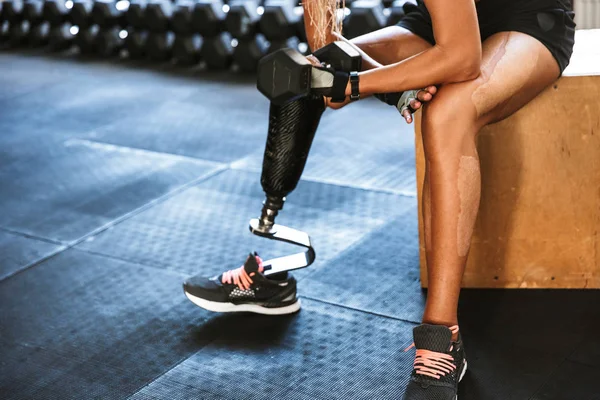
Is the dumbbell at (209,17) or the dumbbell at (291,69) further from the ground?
the dumbbell at (291,69)

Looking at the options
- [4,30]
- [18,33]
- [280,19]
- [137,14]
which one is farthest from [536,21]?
[4,30]

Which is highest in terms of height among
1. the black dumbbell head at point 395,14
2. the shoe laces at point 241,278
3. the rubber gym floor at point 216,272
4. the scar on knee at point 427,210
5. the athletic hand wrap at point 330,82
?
the athletic hand wrap at point 330,82

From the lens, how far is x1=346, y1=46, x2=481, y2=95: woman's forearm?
1.49m

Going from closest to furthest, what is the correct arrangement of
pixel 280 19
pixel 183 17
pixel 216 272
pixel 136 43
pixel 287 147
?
pixel 287 147 → pixel 216 272 → pixel 280 19 → pixel 183 17 → pixel 136 43

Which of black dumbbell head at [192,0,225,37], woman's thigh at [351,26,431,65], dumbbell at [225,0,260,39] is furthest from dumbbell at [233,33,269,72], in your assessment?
woman's thigh at [351,26,431,65]

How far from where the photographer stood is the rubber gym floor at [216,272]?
5.38ft

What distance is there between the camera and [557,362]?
1609mm

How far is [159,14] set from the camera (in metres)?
4.64

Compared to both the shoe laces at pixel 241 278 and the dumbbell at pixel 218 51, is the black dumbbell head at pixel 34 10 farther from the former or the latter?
the shoe laces at pixel 241 278

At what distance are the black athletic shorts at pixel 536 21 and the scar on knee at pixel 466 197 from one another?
12.8 inches

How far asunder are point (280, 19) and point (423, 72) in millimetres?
2777

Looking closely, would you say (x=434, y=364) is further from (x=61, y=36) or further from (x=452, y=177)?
(x=61, y=36)

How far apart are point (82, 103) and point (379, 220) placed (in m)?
2.16

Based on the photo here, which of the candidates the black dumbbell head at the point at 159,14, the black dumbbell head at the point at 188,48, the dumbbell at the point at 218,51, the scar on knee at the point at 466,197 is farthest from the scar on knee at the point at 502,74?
the black dumbbell head at the point at 159,14
